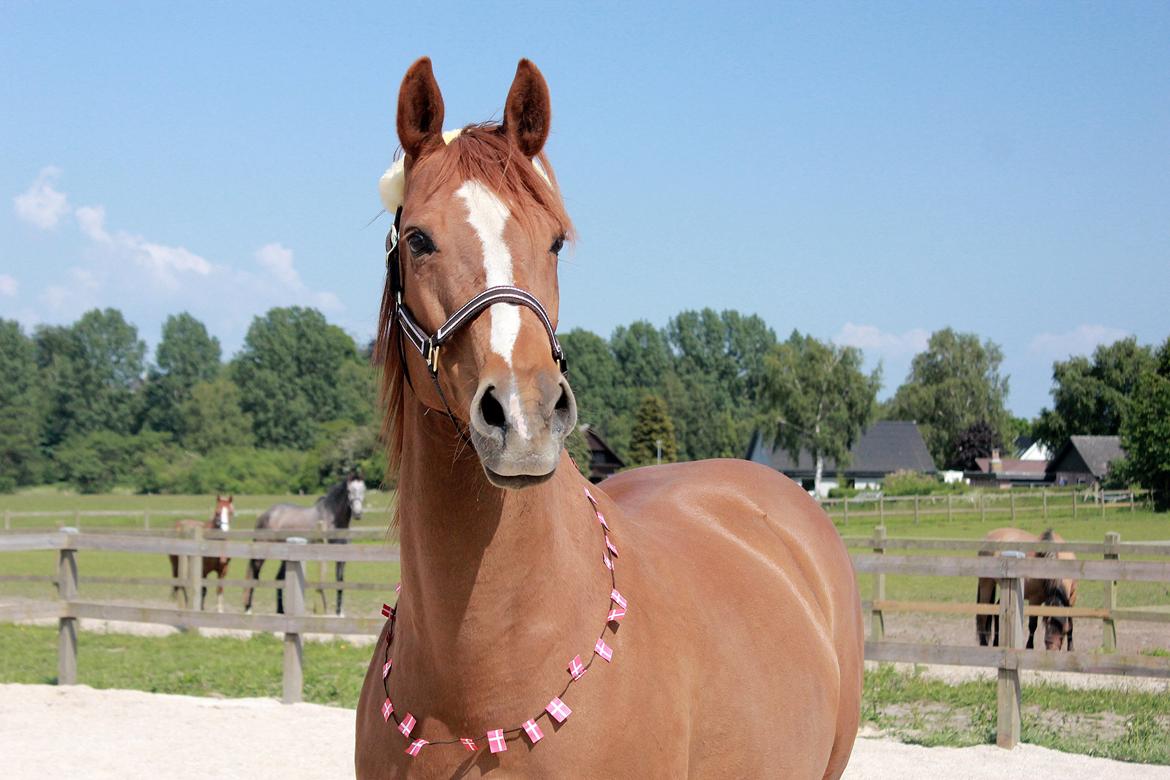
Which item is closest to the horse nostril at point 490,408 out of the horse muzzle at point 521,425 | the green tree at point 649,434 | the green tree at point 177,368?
the horse muzzle at point 521,425

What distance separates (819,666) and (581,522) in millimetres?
1217

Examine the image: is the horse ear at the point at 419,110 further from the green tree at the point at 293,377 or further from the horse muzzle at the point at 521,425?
the green tree at the point at 293,377

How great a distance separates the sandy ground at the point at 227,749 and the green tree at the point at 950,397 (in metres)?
72.3

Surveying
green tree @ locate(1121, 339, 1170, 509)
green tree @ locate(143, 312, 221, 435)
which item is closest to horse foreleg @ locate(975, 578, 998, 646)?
green tree @ locate(1121, 339, 1170, 509)

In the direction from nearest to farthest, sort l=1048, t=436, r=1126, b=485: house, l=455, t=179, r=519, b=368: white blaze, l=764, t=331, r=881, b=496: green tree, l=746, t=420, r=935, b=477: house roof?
1. l=455, t=179, r=519, b=368: white blaze
2. l=764, t=331, r=881, b=496: green tree
3. l=1048, t=436, r=1126, b=485: house
4. l=746, t=420, r=935, b=477: house roof

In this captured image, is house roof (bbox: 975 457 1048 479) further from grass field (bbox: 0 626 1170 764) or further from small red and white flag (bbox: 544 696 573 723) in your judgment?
small red and white flag (bbox: 544 696 573 723)

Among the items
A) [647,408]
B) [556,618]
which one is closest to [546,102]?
[556,618]

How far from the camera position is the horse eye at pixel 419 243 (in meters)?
1.98

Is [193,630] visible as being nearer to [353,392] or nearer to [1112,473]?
[1112,473]

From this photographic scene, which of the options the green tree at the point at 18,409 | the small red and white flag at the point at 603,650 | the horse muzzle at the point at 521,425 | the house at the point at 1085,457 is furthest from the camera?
the green tree at the point at 18,409

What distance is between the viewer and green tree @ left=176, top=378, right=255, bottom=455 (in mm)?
73188

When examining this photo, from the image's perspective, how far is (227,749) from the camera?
6398 mm

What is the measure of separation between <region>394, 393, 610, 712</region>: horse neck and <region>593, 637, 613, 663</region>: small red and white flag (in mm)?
66

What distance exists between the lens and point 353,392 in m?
77.6
